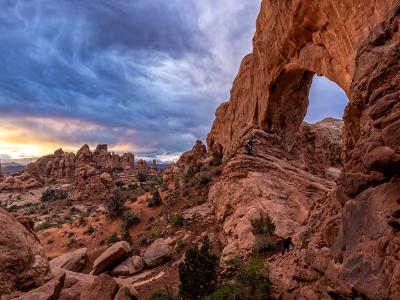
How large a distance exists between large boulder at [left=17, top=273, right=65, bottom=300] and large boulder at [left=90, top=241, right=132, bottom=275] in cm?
804

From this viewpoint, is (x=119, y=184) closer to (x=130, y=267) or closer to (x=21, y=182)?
(x=21, y=182)

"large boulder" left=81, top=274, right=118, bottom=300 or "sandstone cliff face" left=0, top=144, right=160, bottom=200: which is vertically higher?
"sandstone cliff face" left=0, top=144, right=160, bottom=200

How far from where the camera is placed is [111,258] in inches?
690

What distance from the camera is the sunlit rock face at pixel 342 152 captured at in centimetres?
495

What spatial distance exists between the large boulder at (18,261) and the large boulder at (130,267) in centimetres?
778

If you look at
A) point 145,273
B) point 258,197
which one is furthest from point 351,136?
point 145,273

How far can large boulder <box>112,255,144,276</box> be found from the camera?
17094 millimetres

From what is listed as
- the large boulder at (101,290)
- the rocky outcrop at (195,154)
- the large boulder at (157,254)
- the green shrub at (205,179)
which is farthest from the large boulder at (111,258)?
the rocky outcrop at (195,154)

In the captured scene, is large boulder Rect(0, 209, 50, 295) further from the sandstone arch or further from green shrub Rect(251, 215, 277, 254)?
the sandstone arch

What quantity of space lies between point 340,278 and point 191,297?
6.44 meters

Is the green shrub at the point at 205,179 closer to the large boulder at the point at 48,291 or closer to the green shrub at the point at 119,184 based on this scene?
the large boulder at the point at 48,291

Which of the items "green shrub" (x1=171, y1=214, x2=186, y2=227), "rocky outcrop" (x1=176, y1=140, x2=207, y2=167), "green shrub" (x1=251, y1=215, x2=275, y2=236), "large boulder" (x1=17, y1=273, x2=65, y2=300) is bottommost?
"large boulder" (x1=17, y1=273, x2=65, y2=300)

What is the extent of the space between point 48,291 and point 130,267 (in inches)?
365

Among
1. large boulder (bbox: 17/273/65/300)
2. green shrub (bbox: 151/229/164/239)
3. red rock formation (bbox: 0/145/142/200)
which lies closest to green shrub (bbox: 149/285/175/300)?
large boulder (bbox: 17/273/65/300)
